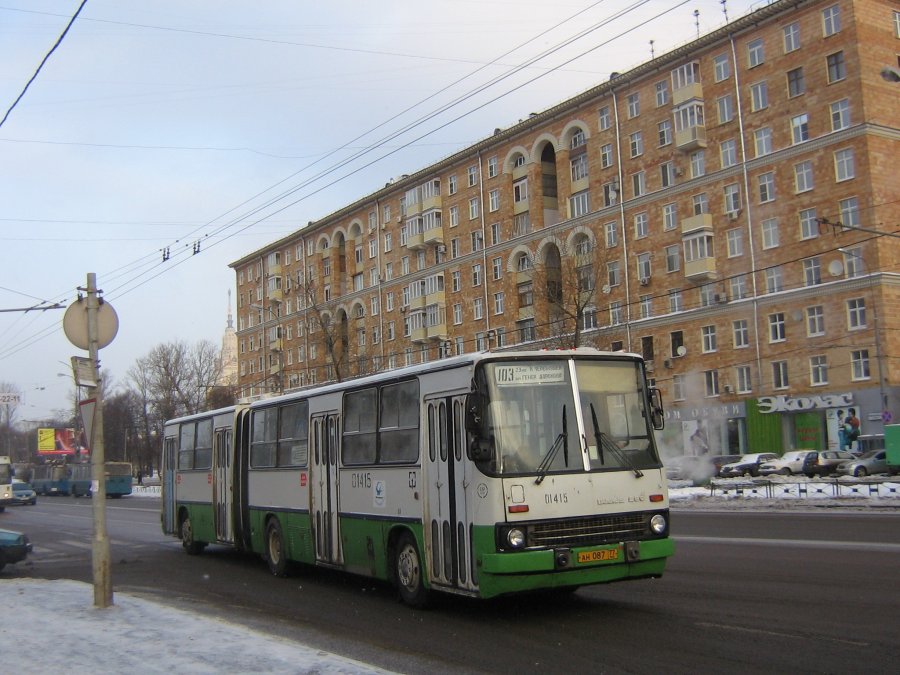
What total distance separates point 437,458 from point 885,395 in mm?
39053

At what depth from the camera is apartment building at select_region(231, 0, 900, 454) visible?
4503cm

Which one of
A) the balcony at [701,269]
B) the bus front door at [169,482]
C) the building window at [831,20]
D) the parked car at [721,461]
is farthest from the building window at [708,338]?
the bus front door at [169,482]

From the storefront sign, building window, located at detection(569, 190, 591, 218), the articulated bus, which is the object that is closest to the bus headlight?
the articulated bus

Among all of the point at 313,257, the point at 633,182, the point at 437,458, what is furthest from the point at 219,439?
the point at 313,257

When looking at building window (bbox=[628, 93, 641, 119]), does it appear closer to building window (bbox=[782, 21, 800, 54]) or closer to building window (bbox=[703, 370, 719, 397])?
building window (bbox=[782, 21, 800, 54])

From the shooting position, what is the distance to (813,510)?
24625mm

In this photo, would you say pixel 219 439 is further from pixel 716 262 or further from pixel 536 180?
pixel 536 180

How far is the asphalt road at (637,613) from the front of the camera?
7.61m

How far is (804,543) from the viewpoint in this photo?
1524 cm

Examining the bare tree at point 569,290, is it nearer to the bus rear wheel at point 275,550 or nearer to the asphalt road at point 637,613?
the bus rear wheel at point 275,550

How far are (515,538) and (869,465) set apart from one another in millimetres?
34985

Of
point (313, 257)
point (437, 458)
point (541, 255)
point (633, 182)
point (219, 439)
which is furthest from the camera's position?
point (313, 257)

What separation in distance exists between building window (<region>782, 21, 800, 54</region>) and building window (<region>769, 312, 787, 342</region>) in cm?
1351

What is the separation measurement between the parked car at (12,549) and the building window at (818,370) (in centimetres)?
3935
